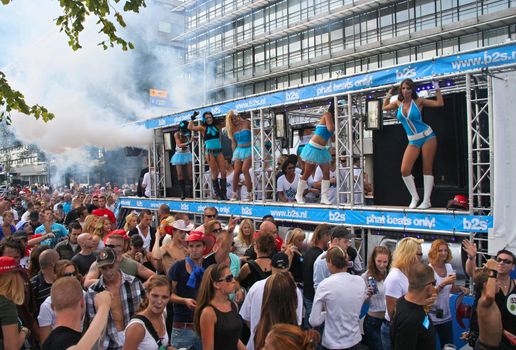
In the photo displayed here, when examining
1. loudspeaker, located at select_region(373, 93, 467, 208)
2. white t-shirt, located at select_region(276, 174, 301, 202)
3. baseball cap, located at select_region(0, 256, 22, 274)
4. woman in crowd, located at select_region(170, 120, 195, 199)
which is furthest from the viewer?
woman in crowd, located at select_region(170, 120, 195, 199)

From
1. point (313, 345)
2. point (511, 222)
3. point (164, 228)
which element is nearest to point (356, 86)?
point (511, 222)

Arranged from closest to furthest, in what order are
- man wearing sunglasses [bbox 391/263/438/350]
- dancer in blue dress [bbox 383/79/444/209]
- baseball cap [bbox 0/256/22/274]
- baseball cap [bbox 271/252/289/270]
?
1. man wearing sunglasses [bbox 391/263/438/350]
2. baseball cap [bbox 0/256/22/274]
3. baseball cap [bbox 271/252/289/270]
4. dancer in blue dress [bbox 383/79/444/209]

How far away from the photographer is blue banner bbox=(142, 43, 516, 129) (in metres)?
5.74

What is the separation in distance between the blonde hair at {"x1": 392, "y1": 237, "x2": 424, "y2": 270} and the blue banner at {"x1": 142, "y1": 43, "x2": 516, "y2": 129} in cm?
249

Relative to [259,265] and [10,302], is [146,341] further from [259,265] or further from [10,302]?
[259,265]

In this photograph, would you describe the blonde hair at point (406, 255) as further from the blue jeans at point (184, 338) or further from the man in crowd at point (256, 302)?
the blue jeans at point (184, 338)

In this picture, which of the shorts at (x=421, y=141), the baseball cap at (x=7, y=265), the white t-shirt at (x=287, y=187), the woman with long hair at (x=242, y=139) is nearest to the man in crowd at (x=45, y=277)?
the baseball cap at (x=7, y=265)

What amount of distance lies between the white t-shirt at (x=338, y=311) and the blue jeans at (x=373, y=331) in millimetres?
823

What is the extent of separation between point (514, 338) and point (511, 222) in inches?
74.5

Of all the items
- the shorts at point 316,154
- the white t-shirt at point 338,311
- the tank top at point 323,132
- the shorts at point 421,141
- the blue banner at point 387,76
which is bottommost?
the white t-shirt at point 338,311

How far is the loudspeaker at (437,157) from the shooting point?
7.92 m

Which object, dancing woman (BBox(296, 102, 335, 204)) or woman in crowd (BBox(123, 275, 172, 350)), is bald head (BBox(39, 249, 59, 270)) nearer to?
woman in crowd (BBox(123, 275, 172, 350))

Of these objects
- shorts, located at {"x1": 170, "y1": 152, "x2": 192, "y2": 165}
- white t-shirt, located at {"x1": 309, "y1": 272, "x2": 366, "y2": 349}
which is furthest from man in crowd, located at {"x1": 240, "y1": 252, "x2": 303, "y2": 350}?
shorts, located at {"x1": 170, "y1": 152, "x2": 192, "y2": 165}

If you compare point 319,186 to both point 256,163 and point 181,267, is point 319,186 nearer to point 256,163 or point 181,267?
point 256,163
